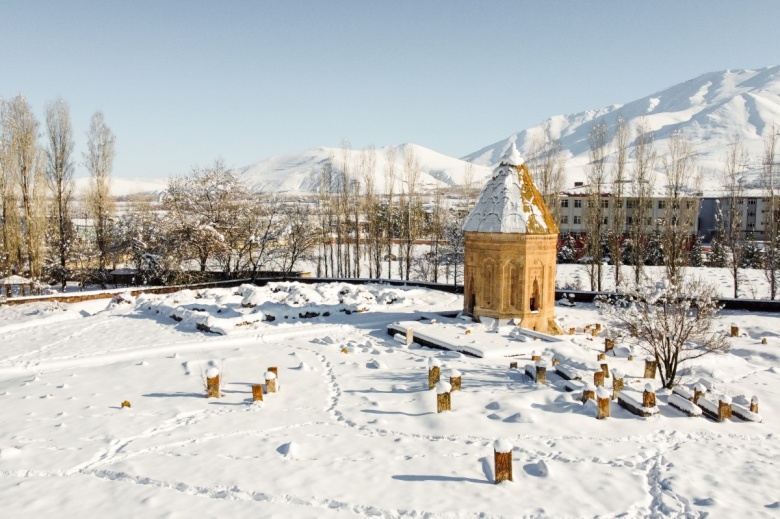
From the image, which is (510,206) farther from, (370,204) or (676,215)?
(370,204)

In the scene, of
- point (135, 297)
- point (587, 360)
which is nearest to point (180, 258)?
point (135, 297)

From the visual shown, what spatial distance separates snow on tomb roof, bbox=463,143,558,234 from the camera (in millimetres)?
17359

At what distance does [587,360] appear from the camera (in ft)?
45.2

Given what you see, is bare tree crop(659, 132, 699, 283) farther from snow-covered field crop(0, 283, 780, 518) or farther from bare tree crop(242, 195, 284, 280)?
bare tree crop(242, 195, 284, 280)

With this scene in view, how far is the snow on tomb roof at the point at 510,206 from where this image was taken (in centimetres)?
1736

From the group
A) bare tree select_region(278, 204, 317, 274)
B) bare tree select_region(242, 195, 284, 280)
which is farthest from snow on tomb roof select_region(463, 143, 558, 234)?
bare tree select_region(278, 204, 317, 274)

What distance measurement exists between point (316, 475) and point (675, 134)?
101 ft

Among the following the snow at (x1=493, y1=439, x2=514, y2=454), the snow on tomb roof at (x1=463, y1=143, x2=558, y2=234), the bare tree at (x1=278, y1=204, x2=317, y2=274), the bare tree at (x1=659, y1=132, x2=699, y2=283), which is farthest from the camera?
the bare tree at (x1=278, y1=204, x2=317, y2=274)

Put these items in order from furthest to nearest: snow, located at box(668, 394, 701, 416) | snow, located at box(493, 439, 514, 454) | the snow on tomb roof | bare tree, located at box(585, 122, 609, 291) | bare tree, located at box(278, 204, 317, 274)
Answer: bare tree, located at box(278, 204, 317, 274), bare tree, located at box(585, 122, 609, 291), the snow on tomb roof, snow, located at box(668, 394, 701, 416), snow, located at box(493, 439, 514, 454)

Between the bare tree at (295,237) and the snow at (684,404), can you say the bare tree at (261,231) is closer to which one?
the bare tree at (295,237)

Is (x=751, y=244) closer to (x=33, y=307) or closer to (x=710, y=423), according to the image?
(x=710, y=423)

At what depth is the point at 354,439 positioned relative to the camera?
907cm

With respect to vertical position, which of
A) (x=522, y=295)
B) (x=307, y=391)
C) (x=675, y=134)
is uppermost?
(x=675, y=134)

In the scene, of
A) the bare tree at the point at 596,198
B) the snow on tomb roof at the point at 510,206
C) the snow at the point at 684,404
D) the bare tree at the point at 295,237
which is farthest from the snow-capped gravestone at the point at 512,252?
the bare tree at the point at 295,237
